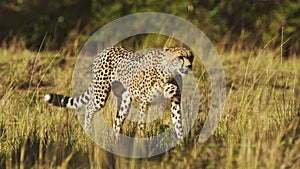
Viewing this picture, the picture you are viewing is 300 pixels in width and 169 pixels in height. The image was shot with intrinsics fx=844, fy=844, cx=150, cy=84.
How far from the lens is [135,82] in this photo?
17.7 feet

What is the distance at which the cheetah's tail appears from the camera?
5.81 meters

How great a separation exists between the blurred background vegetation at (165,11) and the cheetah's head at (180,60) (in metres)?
5.68

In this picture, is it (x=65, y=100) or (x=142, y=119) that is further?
(x=65, y=100)

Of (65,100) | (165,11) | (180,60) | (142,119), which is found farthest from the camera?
(165,11)

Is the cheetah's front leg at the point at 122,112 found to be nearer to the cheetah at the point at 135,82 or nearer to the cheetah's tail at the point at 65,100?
the cheetah at the point at 135,82

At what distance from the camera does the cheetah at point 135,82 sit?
16.8 ft

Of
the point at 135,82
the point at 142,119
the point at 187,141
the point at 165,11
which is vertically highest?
the point at 165,11

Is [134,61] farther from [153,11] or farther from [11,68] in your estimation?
A: [153,11]

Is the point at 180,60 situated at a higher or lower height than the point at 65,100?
higher

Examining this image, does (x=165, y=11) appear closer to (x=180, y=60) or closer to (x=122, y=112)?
(x=122, y=112)

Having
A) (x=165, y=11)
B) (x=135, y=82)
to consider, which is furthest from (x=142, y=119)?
(x=165, y=11)

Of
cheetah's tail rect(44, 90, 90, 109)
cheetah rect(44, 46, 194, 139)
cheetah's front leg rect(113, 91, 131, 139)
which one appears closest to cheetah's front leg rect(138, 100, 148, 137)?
cheetah rect(44, 46, 194, 139)

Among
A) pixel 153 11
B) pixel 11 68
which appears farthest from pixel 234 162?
pixel 153 11

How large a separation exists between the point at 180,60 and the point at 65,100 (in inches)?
50.6
